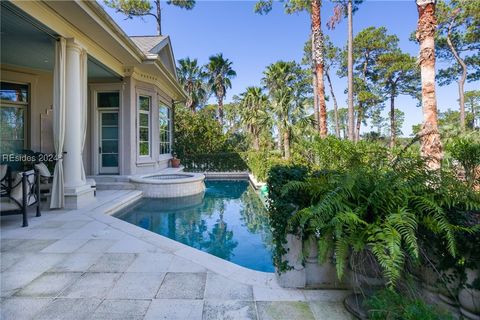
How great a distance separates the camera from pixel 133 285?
2.30 metres

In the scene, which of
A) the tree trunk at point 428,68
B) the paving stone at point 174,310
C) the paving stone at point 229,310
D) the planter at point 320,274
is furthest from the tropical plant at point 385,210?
the tree trunk at point 428,68

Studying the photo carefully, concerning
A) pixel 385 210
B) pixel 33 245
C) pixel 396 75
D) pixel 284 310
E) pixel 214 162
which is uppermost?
pixel 396 75

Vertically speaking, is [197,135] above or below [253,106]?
below

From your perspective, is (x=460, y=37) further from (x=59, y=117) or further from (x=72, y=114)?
(x=59, y=117)

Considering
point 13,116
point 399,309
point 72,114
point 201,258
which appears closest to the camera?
point 399,309

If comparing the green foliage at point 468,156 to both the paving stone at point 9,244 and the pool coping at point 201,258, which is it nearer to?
the pool coping at point 201,258

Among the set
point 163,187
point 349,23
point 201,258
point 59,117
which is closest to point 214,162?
point 163,187

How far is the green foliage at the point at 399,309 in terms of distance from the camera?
1460 millimetres

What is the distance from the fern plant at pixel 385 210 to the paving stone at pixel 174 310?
1010 mm

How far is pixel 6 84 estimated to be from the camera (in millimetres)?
7078

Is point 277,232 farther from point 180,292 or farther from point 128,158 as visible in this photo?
point 128,158

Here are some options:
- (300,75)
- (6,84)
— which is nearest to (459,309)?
(6,84)

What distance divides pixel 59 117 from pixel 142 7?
1598 cm

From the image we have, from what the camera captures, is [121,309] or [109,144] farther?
[109,144]
